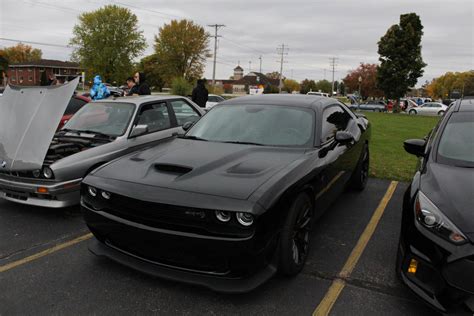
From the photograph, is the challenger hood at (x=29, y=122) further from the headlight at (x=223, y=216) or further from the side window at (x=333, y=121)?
the side window at (x=333, y=121)

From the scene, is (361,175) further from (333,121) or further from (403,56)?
(403,56)

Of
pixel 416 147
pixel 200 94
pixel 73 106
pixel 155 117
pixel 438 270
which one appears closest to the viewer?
pixel 438 270

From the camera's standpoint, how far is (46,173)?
4.38m

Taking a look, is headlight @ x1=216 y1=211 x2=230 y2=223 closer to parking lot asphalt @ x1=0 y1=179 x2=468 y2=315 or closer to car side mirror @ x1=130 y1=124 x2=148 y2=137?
parking lot asphalt @ x1=0 y1=179 x2=468 y2=315

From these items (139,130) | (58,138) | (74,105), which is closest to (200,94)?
(74,105)

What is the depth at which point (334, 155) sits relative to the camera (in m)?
4.07

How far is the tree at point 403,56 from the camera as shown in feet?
108

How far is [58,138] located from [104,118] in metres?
0.70

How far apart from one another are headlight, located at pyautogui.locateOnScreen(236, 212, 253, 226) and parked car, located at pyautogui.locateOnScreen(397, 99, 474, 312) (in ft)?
3.70

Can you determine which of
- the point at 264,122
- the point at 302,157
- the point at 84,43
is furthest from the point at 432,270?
the point at 84,43

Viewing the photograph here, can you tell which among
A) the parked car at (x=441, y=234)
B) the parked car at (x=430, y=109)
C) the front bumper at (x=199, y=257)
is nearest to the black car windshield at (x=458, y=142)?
the parked car at (x=441, y=234)

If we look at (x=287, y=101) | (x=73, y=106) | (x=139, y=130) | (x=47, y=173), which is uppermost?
(x=287, y=101)

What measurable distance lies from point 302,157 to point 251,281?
1.27 metres

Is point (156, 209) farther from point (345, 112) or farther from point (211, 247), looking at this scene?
point (345, 112)
